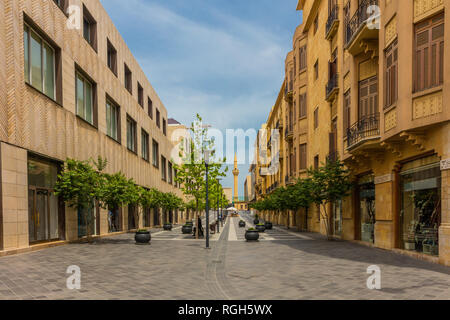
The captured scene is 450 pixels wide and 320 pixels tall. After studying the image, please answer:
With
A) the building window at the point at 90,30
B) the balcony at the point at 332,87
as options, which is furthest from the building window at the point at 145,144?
the balcony at the point at 332,87

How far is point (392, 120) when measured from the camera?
1309 cm

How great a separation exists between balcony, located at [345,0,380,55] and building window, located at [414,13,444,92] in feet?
9.68

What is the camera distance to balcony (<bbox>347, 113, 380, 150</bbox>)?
14898mm

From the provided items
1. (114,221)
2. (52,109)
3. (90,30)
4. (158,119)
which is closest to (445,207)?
(52,109)

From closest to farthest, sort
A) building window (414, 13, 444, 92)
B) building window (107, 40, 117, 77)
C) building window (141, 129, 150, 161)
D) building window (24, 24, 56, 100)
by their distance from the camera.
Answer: building window (414, 13, 444, 92)
building window (24, 24, 56, 100)
building window (107, 40, 117, 77)
building window (141, 129, 150, 161)

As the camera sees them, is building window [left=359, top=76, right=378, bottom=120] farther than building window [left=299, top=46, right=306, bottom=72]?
No

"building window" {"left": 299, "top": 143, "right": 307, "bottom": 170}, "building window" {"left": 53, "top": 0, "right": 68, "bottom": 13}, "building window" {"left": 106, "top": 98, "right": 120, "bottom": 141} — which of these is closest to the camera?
"building window" {"left": 53, "top": 0, "right": 68, "bottom": 13}

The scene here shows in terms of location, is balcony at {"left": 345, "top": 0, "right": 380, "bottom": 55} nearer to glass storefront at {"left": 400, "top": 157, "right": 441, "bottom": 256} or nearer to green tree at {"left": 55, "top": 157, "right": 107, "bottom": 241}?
glass storefront at {"left": 400, "top": 157, "right": 441, "bottom": 256}

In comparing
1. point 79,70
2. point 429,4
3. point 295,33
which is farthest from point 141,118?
point 429,4

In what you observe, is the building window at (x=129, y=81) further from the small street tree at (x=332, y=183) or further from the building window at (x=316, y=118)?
the small street tree at (x=332, y=183)

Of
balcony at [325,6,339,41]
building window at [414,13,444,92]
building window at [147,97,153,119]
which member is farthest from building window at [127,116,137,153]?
building window at [414,13,444,92]

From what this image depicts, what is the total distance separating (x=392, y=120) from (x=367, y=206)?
6310 millimetres

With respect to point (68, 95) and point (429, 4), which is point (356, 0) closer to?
point (429, 4)

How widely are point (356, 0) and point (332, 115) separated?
25.6ft
